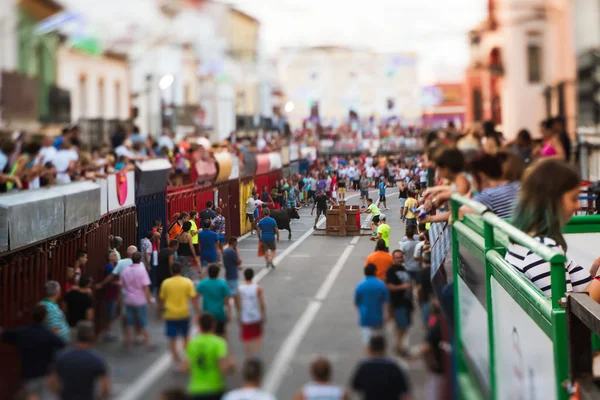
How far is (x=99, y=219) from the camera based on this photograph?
292cm

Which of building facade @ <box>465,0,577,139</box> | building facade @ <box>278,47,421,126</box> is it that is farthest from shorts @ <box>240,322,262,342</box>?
building facade @ <box>465,0,577,139</box>

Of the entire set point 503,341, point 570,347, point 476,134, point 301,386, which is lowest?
→ point 570,347

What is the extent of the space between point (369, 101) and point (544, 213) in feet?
6.62

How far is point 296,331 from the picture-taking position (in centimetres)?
229

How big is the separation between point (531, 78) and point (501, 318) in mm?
37395

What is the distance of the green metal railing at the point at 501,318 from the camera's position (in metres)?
2.80

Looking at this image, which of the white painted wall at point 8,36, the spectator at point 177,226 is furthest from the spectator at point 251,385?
the white painted wall at point 8,36

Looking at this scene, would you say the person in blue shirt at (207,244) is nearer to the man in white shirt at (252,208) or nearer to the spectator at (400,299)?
the man in white shirt at (252,208)

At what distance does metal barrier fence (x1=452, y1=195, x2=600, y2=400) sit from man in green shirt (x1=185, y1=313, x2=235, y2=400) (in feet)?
1.85

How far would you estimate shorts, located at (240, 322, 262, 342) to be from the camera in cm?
222

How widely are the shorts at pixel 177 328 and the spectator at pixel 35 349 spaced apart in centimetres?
27

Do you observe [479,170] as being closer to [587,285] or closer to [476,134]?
[476,134]

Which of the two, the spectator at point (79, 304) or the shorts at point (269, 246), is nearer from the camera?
the spectator at point (79, 304)

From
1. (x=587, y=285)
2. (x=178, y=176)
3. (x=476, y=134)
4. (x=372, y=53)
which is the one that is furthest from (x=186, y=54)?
(x=587, y=285)
